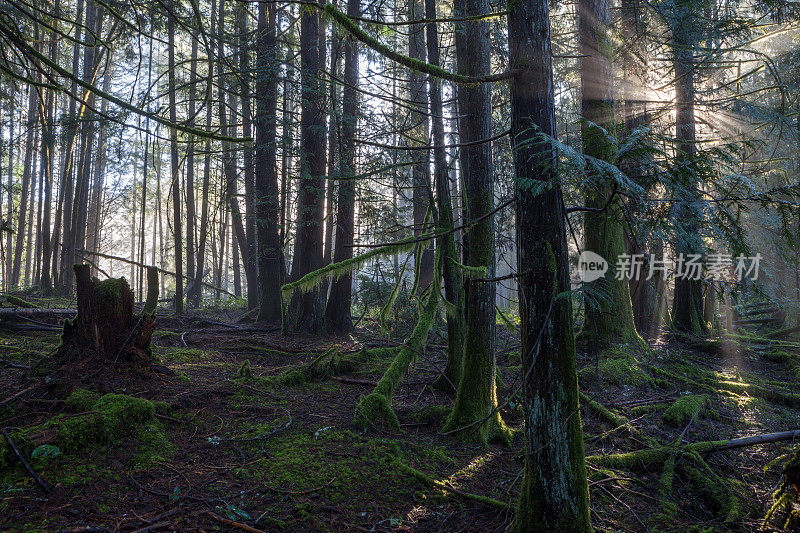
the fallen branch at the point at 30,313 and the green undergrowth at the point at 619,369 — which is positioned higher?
the fallen branch at the point at 30,313

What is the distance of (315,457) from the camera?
4.21m

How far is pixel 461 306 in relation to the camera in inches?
229

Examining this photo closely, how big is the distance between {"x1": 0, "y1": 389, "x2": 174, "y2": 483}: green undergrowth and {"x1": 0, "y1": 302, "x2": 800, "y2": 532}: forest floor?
1 centimetres

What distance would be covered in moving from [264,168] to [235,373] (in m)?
6.91

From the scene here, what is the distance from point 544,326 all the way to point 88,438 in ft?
13.1

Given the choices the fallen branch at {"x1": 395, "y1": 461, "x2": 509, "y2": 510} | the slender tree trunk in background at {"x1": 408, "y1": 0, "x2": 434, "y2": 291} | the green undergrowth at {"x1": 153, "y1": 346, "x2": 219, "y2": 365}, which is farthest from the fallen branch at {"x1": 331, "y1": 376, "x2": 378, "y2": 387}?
the fallen branch at {"x1": 395, "y1": 461, "x2": 509, "y2": 510}

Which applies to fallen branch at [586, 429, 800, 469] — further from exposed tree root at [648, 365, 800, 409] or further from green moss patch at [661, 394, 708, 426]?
exposed tree root at [648, 365, 800, 409]

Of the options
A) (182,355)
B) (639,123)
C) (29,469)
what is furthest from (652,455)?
(639,123)

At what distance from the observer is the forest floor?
322cm

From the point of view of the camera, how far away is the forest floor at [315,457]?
3221 mm

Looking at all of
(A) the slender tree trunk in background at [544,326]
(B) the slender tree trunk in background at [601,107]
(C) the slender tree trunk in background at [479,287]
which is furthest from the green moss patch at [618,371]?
(A) the slender tree trunk in background at [544,326]

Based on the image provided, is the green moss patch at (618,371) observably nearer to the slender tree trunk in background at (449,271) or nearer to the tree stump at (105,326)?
the slender tree trunk in background at (449,271)

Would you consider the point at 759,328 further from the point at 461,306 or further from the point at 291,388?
the point at 291,388

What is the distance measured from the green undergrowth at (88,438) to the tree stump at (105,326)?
87 cm
